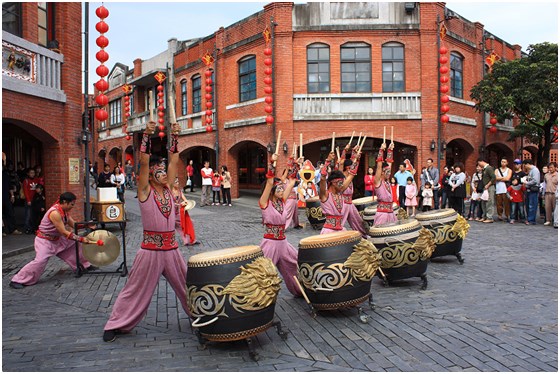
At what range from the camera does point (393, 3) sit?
19.5 metres

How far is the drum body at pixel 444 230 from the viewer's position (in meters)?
8.24

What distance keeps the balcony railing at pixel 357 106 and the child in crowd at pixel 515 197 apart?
6.04 meters

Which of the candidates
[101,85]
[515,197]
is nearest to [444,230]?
[515,197]

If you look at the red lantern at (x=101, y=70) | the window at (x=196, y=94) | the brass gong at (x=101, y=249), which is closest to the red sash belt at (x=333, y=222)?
the brass gong at (x=101, y=249)

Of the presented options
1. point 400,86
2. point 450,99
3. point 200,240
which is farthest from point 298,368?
point 450,99

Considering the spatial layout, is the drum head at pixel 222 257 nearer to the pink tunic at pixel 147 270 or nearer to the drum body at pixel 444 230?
the pink tunic at pixel 147 270

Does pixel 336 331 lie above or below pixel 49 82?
below

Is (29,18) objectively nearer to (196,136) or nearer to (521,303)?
(521,303)

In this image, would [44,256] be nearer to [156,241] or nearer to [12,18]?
[156,241]

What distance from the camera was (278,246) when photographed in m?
6.09

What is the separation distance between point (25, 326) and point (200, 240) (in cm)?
609

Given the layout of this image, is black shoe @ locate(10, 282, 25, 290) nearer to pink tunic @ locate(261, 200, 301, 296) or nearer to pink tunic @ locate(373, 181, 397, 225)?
pink tunic @ locate(261, 200, 301, 296)

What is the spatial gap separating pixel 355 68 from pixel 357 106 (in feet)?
5.15

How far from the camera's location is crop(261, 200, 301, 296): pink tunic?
20.0 feet
